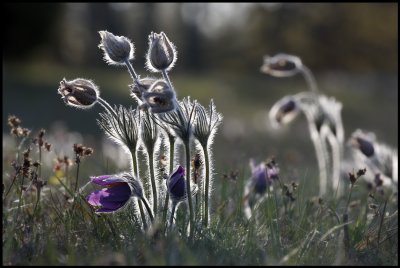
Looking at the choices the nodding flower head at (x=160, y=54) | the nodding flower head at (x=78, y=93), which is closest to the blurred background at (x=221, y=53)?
the nodding flower head at (x=160, y=54)

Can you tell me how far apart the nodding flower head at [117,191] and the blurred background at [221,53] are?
1048cm

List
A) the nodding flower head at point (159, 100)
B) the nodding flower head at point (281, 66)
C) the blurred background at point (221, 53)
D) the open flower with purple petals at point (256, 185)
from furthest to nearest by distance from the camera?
the blurred background at point (221, 53) < the nodding flower head at point (281, 66) < the open flower with purple petals at point (256, 185) < the nodding flower head at point (159, 100)

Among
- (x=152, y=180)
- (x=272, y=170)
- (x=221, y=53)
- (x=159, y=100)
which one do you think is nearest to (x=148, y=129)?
(x=152, y=180)

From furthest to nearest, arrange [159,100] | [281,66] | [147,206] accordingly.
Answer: [281,66] → [147,206] → [159,100]

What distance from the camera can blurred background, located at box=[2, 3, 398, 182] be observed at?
19.6m

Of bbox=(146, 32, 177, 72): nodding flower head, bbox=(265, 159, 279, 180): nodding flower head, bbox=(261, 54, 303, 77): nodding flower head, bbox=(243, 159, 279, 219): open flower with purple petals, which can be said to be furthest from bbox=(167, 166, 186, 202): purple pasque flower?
bbox=(261, 54, 303, 77): nodding flower head

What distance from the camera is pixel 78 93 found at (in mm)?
2705

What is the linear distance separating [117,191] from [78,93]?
44cm

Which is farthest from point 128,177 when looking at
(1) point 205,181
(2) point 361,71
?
(2) point 361,71

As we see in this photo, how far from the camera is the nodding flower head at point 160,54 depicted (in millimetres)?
2740

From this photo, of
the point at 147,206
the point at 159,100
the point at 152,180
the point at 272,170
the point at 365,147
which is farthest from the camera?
the point at 365,147

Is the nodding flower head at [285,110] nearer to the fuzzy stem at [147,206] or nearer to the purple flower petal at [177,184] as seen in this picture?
the purple flower petal at [177,184]

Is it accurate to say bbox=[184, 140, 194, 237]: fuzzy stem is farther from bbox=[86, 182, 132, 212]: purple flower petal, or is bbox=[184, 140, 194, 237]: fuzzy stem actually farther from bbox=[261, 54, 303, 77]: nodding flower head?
bbox=[261, 54, 303, 77]: nodding flower head

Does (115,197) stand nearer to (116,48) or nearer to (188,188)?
(188,188)
